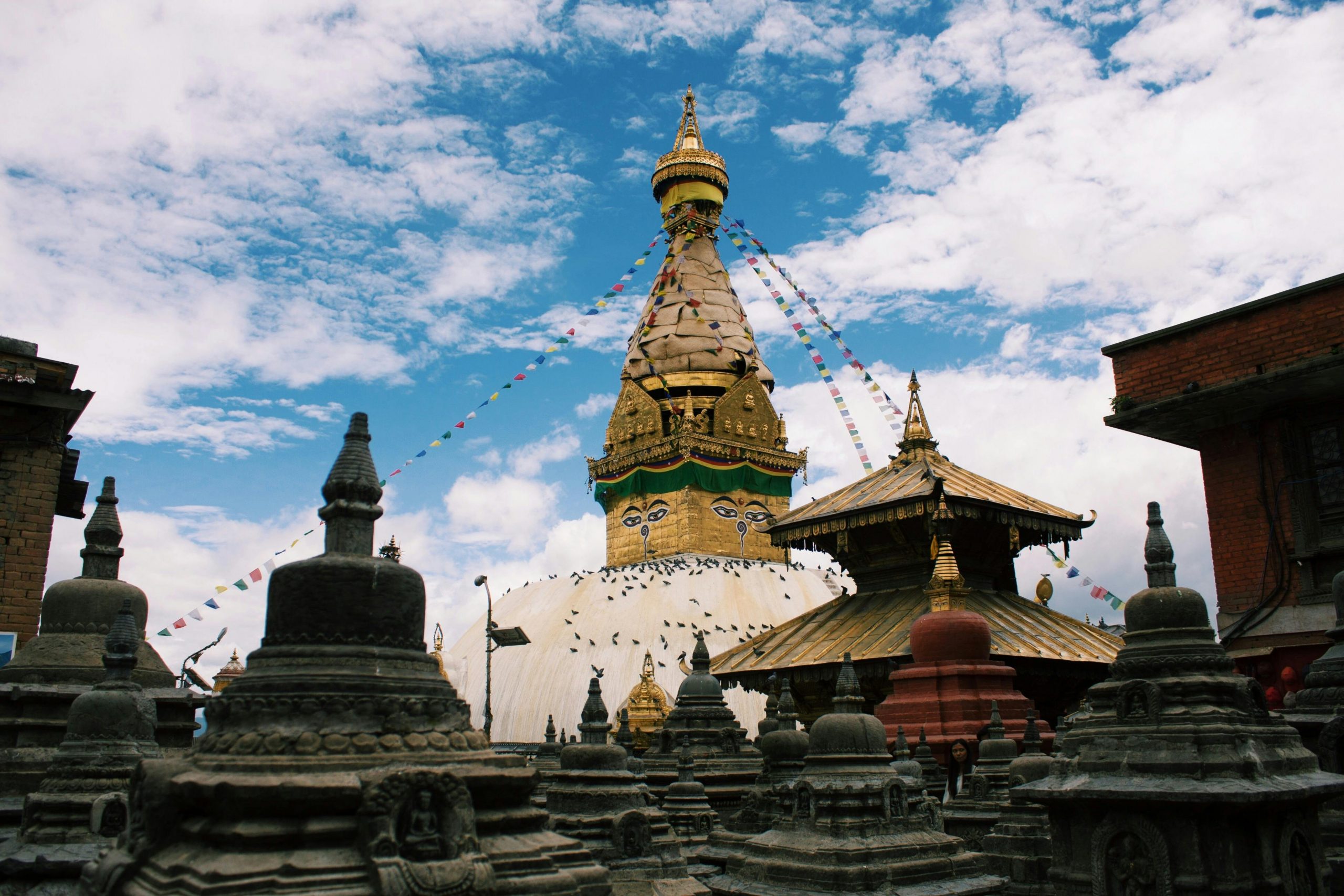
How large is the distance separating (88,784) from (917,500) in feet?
48.5

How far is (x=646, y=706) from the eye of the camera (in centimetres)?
2236

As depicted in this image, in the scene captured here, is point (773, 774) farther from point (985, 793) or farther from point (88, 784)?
point (88, 784)

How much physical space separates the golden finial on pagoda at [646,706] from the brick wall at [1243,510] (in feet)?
37.9

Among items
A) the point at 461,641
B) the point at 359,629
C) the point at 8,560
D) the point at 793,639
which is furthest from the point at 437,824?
the point at 461,641

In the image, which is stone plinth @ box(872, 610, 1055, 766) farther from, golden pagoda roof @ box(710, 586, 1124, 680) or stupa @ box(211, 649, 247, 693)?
stupa @ box(211, 649, 247, 693)

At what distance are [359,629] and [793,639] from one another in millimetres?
15603

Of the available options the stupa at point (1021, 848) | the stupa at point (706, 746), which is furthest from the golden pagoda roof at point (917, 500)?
the stupa at point (1021, 848)

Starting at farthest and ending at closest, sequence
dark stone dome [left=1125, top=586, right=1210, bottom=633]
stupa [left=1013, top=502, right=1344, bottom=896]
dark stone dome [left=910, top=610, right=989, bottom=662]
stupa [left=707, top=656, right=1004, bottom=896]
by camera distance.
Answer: dark stone dome [left=910, top=610, right=989, bottom=662] < stupa [left=707, top=656, right=1004, bottom=896] < dark stone dome [left=1125, top=586, right=1210, bottom=633] < stupa [left=1013, top=502, right=1344, bottom=896]

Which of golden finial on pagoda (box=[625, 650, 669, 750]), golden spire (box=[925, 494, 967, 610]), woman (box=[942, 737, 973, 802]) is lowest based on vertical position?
woman (box=[942, 737, 973, 802])

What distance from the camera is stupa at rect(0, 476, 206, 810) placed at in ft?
28.9

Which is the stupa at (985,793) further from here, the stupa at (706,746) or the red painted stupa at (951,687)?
the stupa at (706,746)

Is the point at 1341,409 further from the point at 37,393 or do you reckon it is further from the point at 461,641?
the point at 461,641

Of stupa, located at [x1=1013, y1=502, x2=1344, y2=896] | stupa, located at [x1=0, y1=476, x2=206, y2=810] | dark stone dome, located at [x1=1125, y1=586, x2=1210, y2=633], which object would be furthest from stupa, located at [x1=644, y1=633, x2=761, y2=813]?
dark stone dome, located at [x1=1125, y1=586, x2=1210, y2=633]

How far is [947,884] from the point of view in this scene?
7.93 meters
